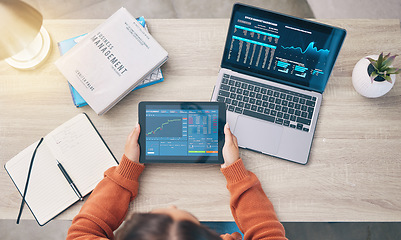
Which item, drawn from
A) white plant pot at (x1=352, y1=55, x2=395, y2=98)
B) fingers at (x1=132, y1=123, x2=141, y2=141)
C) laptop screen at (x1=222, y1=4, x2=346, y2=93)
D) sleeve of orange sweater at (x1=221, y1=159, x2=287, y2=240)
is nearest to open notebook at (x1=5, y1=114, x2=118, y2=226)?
fingers at (x1=132, y1=123, x2=141, y2=141)

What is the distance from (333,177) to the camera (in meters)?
0.96

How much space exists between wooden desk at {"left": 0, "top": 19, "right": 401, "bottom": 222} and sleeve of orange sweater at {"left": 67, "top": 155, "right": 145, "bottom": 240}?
0.15 feet

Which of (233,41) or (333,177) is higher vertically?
(233,41)

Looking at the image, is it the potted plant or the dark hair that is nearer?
the dark hair

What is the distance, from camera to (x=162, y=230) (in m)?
0.70

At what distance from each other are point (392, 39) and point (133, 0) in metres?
1.38

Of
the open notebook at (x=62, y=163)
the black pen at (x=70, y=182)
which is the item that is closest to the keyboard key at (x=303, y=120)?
the open notebook at (x=62, y=163)

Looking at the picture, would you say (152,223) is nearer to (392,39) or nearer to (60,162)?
(60,162)

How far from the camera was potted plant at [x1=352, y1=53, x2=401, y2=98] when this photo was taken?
90 cm

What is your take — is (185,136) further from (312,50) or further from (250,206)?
(312,50)

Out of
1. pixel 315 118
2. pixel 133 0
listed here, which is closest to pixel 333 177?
pixel 315 118

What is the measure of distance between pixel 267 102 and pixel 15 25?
30.6 inches

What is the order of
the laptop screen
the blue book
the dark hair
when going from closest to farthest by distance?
the dark hair, the laptop screen, the blue book

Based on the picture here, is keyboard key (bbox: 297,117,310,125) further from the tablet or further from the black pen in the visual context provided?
the black pen
